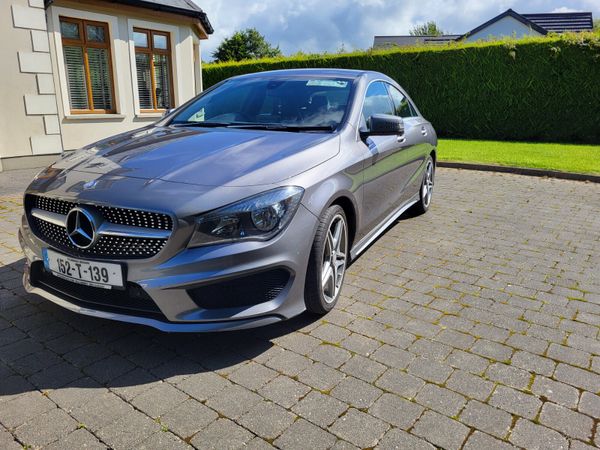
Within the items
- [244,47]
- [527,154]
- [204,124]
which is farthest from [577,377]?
[244,47]

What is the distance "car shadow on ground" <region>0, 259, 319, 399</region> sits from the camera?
2.70 meters

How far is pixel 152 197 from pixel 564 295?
3.22 meters

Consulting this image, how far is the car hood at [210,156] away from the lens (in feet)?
9.46

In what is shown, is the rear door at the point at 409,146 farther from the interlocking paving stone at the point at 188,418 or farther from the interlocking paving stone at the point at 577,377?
the interlocking paving stone at the point at 188,418

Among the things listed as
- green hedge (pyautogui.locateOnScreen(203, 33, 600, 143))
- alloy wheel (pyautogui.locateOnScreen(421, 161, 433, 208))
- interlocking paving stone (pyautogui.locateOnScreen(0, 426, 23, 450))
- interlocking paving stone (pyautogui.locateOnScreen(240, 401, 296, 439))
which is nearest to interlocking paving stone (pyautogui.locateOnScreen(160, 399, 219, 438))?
interlocking paving stone (pyautogui.locateOnScreen(240, 401, 296, 439))

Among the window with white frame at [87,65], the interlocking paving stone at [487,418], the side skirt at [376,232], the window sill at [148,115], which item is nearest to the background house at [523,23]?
the window sill at [148,115]

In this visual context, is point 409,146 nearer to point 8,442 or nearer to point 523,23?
point 8,442

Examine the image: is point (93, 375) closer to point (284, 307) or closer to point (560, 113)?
point (284, 307)

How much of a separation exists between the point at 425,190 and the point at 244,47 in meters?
58.4

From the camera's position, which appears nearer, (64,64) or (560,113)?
(64,64)

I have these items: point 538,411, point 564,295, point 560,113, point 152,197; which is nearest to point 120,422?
point 152,197

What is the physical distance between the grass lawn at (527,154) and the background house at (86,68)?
24.3ft

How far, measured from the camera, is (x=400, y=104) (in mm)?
5520

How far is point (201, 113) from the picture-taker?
14.5 feet
